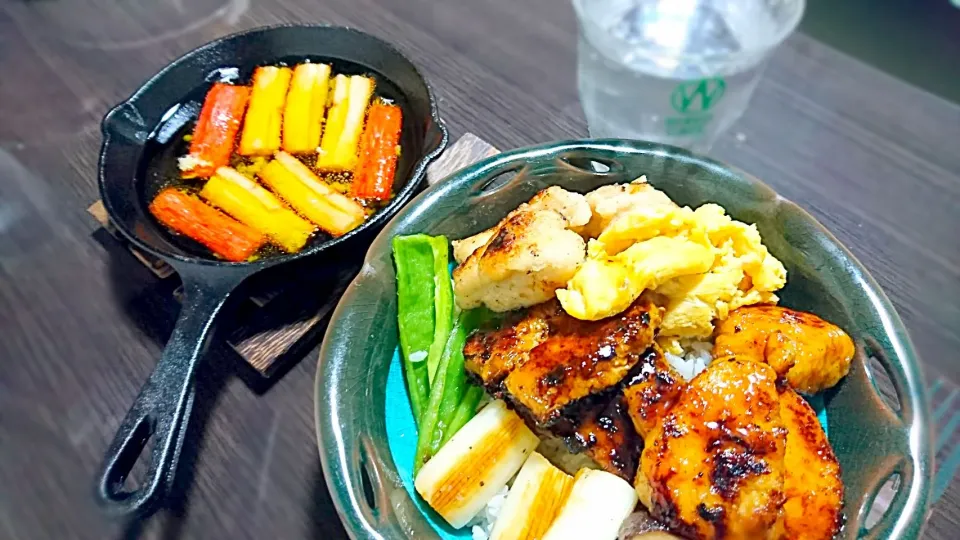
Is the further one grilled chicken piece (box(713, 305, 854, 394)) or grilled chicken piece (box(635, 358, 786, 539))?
grilled chicken piece (box(713, 305, 854, 394))

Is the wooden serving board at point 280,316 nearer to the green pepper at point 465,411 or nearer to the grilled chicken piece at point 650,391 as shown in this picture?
the green pepper at point 465,411

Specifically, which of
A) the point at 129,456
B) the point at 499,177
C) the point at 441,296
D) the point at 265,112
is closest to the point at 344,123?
the point at 265,112

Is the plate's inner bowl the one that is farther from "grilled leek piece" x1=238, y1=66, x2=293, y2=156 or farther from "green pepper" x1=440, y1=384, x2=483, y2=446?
Answer: "green pepper" x1=440, y1=384, x2=483, y2=446

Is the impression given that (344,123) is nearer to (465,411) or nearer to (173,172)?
(173,172)

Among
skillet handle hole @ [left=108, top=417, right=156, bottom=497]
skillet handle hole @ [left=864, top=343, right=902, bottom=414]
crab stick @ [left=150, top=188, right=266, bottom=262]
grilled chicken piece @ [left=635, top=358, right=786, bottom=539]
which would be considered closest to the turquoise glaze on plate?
skillet handle hole @ [left=864, top=343, right=902, bottom=414]

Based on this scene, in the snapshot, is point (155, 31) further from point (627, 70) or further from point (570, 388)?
point (570, 388)

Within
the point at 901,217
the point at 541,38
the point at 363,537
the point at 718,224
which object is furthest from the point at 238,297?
the point at 901,217
